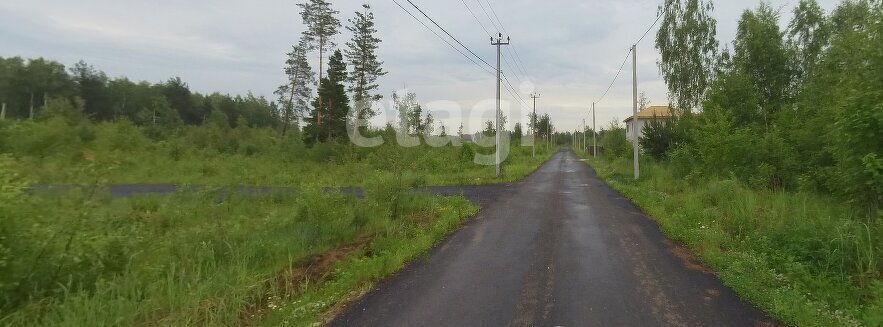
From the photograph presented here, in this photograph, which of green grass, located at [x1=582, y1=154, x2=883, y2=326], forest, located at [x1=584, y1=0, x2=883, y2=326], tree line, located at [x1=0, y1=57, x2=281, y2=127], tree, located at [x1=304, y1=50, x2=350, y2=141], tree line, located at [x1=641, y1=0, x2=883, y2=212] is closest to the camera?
green grass, located at [x1=582, y1=154, x2=883, y2=326]

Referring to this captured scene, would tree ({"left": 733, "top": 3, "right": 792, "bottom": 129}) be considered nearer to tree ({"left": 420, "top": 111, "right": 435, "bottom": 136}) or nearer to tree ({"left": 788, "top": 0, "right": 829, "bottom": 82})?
tree ({"left": 788, "top": 0, "right": 829, "bottom": 82})

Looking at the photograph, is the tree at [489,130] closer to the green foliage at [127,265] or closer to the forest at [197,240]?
the forest at [197,240]

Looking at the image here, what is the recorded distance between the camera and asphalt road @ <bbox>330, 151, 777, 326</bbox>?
4.57 m

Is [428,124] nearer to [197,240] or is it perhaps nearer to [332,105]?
[332,105]

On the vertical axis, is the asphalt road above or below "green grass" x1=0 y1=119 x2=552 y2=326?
below

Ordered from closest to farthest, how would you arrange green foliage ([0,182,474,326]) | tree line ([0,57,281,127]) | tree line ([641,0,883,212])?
green foliage ([0,182,474,326]) < tree line ([641,0,883,212]) < tree line ([0,57,281,127])

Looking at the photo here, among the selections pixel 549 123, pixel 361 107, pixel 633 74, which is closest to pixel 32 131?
pixel 361 107

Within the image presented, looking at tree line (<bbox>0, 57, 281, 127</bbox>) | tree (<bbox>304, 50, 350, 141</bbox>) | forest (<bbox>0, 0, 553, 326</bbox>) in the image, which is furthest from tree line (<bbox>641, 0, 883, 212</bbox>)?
tree line (<bbox>0, 57, 281, 127</bbox>)

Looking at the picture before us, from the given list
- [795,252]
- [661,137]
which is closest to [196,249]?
[795,252]

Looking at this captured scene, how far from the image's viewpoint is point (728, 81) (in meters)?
20.0

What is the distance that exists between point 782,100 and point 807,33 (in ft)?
18.4

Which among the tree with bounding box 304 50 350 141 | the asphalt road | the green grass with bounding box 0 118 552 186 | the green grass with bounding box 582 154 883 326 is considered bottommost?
the asphalt road

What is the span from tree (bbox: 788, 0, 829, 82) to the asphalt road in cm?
2014

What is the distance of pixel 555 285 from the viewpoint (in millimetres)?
5645
